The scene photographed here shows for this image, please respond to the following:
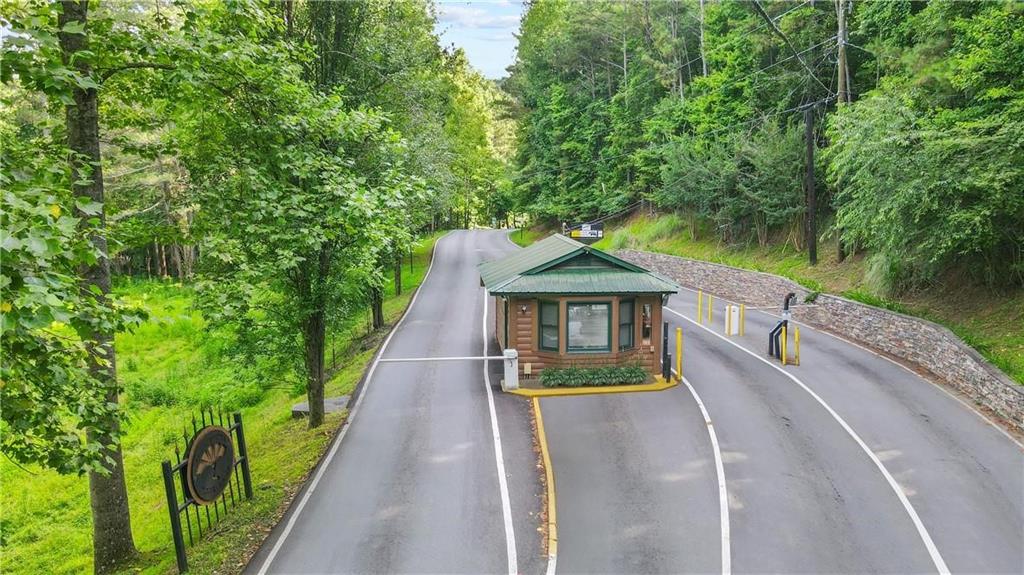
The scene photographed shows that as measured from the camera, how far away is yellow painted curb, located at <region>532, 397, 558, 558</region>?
9.56 meters

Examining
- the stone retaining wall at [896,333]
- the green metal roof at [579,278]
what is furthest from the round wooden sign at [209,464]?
the stone retaining wall at [896,333]

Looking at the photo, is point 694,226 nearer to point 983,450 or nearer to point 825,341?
point 825,341

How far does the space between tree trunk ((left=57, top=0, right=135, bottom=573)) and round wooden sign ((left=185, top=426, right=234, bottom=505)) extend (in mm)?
995

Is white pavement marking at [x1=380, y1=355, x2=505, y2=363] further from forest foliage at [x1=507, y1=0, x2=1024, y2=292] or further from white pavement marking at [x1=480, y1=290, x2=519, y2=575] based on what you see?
forest foliage at [x1=507, y1=0, x2=1024, y2=292]

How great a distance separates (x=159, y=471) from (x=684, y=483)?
1372 cm

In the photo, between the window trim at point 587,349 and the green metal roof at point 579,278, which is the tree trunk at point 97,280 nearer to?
the green metal roof at point 579,278

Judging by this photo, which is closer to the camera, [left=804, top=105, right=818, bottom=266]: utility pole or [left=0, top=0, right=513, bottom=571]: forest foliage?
[left=0, top=0, right=513, bottom=571]: forest foliage

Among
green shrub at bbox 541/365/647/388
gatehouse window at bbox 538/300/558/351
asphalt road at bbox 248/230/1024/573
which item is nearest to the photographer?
asphalt road at bbox 248/230/1024/573

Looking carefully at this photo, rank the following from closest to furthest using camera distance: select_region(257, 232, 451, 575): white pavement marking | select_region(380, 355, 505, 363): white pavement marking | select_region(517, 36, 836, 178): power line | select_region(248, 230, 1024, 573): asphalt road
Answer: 1. select_region(248, 230, 1024, 573): asphalt road
2. select_region(257, 232, 451, 575): white pavement marking
3. select_region(380, 355, 505, 363): white pavement marking
4. select_region(517, 36, 836, 178): power line

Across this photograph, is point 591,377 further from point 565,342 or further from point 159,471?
point 159,471

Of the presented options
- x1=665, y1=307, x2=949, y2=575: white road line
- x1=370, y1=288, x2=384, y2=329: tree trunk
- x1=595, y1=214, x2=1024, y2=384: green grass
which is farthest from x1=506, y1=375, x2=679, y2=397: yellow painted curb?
x1=370, y1=288, x2=384, y2=329: tree trunk

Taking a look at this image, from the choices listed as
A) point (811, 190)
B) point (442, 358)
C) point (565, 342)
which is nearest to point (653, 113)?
point (811, 190)

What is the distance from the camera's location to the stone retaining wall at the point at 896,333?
13.7 m

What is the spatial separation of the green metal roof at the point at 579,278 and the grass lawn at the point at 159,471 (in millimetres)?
5300
